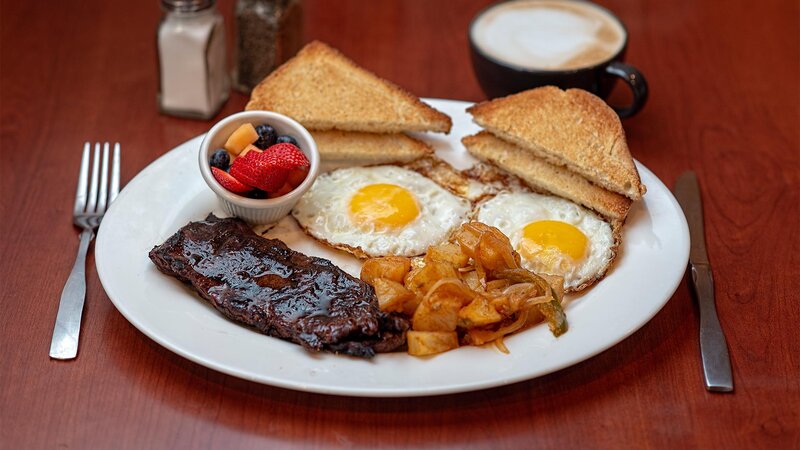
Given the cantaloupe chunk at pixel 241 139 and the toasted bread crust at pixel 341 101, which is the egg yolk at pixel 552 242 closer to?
the toasted bread crust at pixel 341 101

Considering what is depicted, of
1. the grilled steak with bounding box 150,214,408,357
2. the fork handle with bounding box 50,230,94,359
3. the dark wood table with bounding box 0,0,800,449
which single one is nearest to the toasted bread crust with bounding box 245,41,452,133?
the dark wood table with bounding box 0,0,800,449

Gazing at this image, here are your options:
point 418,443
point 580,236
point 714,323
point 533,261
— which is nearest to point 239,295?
point 418,443

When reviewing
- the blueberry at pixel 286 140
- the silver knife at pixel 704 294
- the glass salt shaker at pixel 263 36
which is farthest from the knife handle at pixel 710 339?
the glass salt shaker at pixel 263 36

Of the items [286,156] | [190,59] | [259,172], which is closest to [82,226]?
[259,172]

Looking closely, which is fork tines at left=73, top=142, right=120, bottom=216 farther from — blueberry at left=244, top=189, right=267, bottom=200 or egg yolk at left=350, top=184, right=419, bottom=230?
egg yolk at left=350, top=184, right=419, bottom=230

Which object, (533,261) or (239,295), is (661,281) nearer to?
(533,261)

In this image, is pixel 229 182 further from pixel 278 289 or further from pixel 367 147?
pixel 367 147
